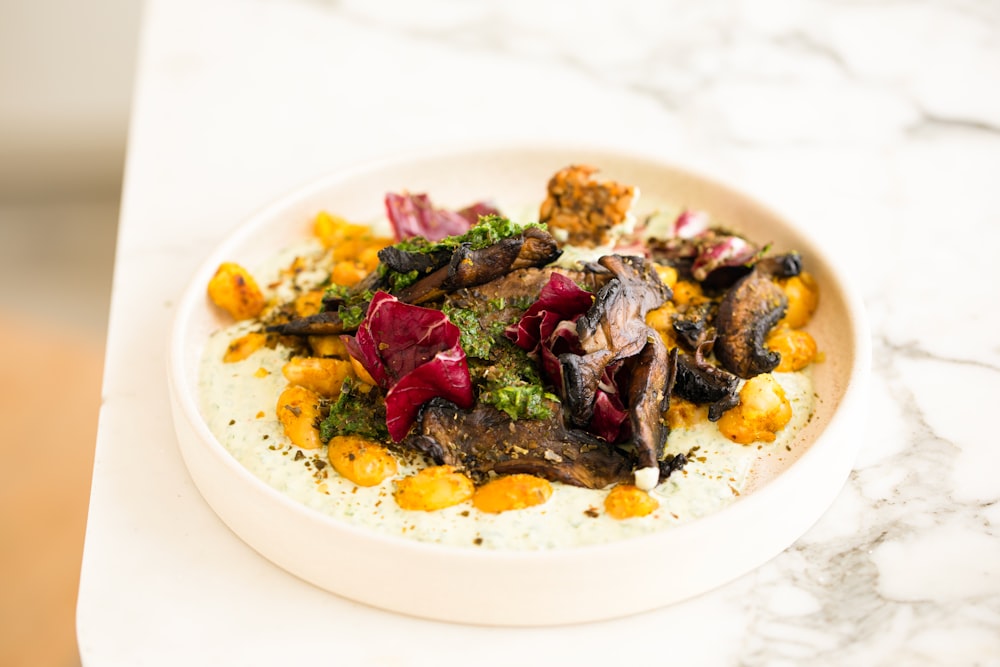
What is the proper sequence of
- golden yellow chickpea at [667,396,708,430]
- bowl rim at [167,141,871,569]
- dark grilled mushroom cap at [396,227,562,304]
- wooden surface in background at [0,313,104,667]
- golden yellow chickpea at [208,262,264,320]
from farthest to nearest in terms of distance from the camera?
1. wooden surface in background at [0,313,104,667]
2. golden yellow chickpea at [208,262,264,320]
3. dark grilled mushroom cap at [396,227,562,304]
4. golden yellow chickpea at [667,396,708,430]
5. bowl rim at [167,141,871,569]

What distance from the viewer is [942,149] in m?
4.91

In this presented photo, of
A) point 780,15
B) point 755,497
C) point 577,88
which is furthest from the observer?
point 780,15

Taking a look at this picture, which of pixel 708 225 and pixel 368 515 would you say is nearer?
pixel 368 515

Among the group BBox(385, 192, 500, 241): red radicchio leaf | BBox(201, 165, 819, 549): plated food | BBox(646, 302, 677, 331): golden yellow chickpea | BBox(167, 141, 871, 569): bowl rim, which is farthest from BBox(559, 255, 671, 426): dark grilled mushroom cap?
BBox(385, 192, 500, 241): red radicchio leaf

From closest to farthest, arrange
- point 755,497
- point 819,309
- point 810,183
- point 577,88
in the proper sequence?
Answer: point 755,497, point 819,309, point 810,183, point 577,88

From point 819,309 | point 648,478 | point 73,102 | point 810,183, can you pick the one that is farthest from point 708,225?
point 73,102

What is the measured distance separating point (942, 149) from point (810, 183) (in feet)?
2.28

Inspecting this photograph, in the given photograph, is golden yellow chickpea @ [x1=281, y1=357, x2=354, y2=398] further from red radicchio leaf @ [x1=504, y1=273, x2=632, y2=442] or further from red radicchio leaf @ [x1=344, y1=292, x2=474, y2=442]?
red radicchio leaf @ [x1=504, y1=273, x2=632, y2=442]

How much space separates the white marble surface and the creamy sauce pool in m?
0.26

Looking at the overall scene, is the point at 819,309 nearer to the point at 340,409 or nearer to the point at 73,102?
the point at 340,409

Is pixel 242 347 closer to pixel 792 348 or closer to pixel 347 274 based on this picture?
pixel 347 274

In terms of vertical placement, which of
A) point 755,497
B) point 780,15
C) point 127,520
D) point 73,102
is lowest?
point 73,102

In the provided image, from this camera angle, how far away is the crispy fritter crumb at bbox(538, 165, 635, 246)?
384 centimetres

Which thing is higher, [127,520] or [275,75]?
[275,75]
